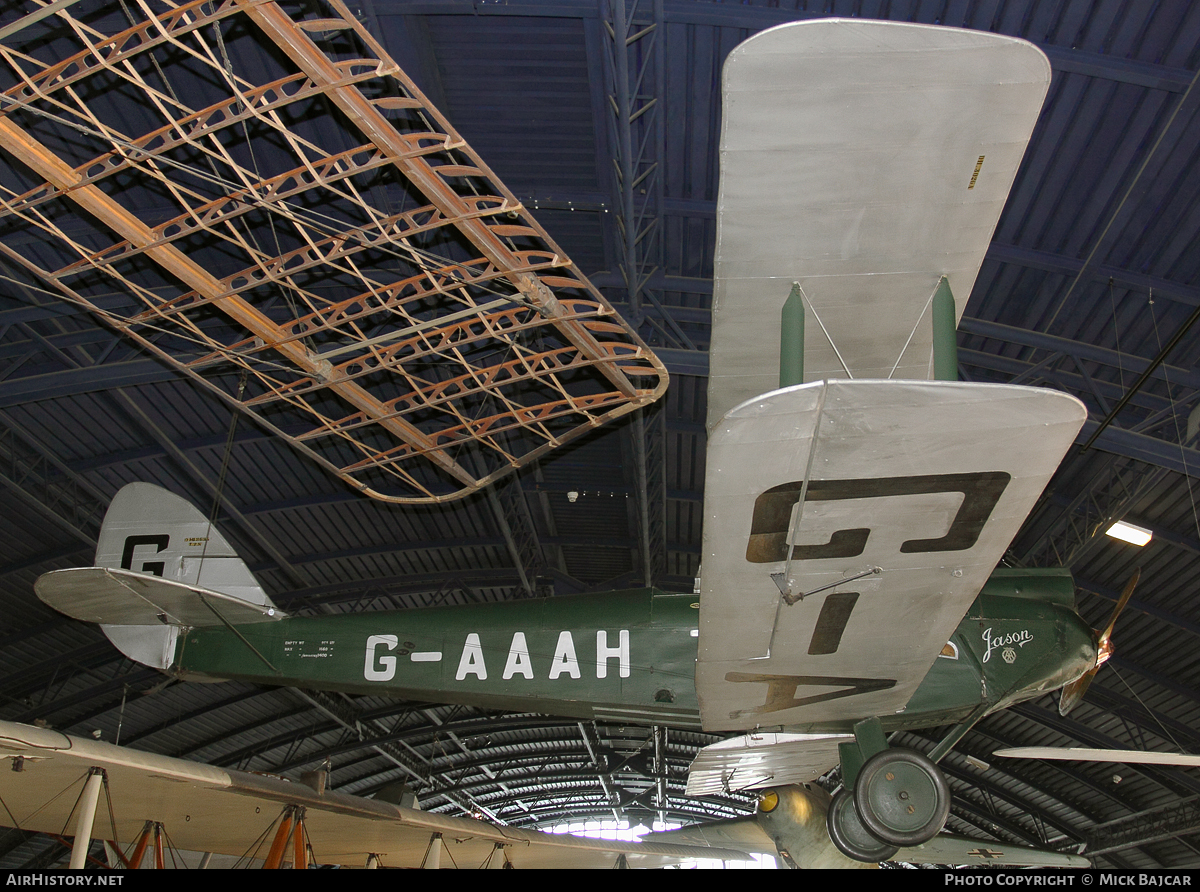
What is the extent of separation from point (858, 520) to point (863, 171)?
179 centimetres

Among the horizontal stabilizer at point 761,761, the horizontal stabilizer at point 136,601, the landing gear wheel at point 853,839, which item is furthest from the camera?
the horizontal stabilizer at point 761,761

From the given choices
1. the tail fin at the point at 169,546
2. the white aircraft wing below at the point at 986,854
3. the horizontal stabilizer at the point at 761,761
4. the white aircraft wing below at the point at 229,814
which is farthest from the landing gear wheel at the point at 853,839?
the tail fin at the point at 169,546

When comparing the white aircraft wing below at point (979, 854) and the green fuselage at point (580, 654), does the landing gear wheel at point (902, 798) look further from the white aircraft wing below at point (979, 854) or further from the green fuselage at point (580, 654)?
the white aircraft wing below at point (979, 854)

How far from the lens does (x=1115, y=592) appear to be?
15.3 meters

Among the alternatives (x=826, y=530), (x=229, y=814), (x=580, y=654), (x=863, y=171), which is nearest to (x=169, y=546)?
(x=229, y=814)

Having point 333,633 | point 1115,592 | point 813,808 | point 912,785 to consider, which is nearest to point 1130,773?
A: point 1115,592

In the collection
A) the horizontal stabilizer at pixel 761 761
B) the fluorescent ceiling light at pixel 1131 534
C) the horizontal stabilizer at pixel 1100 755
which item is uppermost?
the fluorescent ceiling light at pixel 1131 534

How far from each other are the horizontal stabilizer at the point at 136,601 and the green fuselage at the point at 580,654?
0.55 ft

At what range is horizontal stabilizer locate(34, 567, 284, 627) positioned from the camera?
6.85m

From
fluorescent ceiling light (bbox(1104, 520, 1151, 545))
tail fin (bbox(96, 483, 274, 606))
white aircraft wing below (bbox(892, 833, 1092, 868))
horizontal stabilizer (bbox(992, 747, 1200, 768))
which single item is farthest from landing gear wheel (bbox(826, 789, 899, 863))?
fluorescent ceiling light (bbox(1104, 520, 1151, 545))

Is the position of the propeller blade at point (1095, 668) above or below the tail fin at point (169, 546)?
below

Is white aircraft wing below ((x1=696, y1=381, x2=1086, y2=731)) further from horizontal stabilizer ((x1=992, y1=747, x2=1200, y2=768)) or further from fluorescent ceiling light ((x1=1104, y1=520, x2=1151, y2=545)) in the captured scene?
fluorescent ceiling light ((x1=1104, y1=520, x2=1151, y2=545))

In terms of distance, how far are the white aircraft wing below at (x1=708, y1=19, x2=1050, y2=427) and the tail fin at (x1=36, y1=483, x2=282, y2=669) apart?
5.23 meters

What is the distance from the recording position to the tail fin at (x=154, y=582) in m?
7.04
